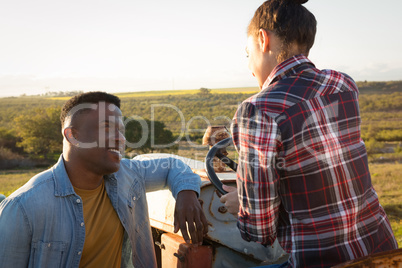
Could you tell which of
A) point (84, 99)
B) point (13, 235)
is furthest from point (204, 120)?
point (13, 235)

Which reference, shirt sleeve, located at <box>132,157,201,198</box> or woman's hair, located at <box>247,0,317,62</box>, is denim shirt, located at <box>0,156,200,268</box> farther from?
woman's hair, located at <box>247,0,317,62</box>

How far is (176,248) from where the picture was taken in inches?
104

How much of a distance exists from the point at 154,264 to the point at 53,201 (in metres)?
0.89

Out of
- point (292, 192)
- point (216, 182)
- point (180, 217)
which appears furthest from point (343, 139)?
point (180, 217)

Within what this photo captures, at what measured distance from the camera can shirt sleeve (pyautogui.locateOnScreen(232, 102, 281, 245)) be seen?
60.4 inches

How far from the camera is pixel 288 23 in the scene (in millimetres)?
1718

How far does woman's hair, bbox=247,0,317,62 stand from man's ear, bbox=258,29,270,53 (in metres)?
0.02

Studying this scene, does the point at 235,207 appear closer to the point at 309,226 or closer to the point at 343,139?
the point at 309,226

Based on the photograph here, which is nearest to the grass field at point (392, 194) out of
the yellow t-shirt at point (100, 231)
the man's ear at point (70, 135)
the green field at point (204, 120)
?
the yellow t-shirt at point (100, 231)

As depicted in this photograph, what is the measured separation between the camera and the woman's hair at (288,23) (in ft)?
5.64

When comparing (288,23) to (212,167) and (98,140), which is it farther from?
(98,140)

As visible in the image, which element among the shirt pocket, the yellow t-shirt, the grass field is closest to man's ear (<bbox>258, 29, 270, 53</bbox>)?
the yellow t-shirt

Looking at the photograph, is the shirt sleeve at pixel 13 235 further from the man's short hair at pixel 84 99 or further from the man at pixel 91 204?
the man's short hair at pixel 84 99

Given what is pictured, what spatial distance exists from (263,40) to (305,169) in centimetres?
60
